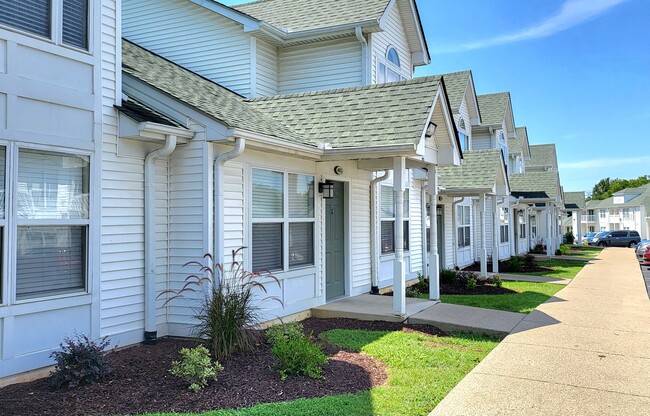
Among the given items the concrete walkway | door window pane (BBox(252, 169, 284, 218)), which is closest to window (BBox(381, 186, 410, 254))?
the concrete walkway

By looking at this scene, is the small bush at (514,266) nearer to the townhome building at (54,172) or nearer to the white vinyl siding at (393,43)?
the white vinyl siding at (393,43)

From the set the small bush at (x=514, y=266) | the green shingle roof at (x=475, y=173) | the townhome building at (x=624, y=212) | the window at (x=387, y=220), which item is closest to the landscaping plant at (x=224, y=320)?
the window at (x=387, y=220)

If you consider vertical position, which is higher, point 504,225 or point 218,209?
point 218,209

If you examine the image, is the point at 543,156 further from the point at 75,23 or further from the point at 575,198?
the point at 75,23

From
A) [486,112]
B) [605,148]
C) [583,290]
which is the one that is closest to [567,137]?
[605,148]

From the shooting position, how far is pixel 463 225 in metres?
20.1

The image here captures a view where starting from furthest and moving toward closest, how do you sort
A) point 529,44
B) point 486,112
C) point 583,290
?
point 486,112 < point 529,44 < point 583,290

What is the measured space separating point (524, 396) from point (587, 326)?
14.4ft

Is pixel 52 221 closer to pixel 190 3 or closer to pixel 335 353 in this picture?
pixel 335 353

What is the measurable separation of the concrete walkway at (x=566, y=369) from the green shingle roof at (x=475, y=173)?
5.61 metres

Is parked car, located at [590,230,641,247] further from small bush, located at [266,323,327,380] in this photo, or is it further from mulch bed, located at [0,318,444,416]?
small bush, located at [266,323,327,380]

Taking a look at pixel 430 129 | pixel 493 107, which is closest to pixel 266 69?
pixel 430 129

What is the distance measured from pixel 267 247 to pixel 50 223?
3464mm

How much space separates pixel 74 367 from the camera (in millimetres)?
5199
